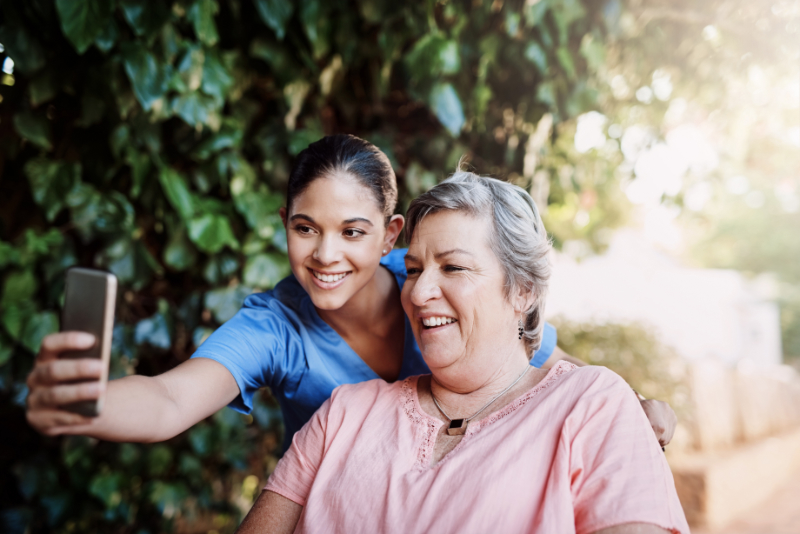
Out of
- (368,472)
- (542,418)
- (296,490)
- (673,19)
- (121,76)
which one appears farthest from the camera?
(673,19)

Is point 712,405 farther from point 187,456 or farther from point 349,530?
point 349,530

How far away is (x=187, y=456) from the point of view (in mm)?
2457

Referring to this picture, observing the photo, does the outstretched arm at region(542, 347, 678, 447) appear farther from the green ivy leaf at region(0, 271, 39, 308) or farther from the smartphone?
the green ivy leaf at region(0, 271, 39, 308)

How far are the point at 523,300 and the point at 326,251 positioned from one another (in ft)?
1.74

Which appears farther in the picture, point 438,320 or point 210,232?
point 210,232

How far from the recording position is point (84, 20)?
1.72 meters

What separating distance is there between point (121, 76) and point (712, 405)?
18.4 ft

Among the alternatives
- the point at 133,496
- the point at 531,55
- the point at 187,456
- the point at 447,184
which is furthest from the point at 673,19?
the point at 133,496

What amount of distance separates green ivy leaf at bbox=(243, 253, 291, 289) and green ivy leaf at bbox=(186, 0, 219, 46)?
0.81m

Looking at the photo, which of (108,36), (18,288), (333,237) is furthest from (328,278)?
(18,288)

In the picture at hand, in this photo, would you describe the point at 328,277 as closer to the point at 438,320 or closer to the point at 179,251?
the point at 438,320

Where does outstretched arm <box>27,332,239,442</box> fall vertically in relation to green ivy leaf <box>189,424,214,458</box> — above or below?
above

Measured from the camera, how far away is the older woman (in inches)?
44.8

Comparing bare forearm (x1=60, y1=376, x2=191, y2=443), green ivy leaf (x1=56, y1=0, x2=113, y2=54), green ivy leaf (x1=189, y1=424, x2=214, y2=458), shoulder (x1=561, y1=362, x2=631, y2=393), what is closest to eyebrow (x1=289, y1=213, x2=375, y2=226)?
bare forearm (x1=60, y1=376, x2=191, y2=443)
